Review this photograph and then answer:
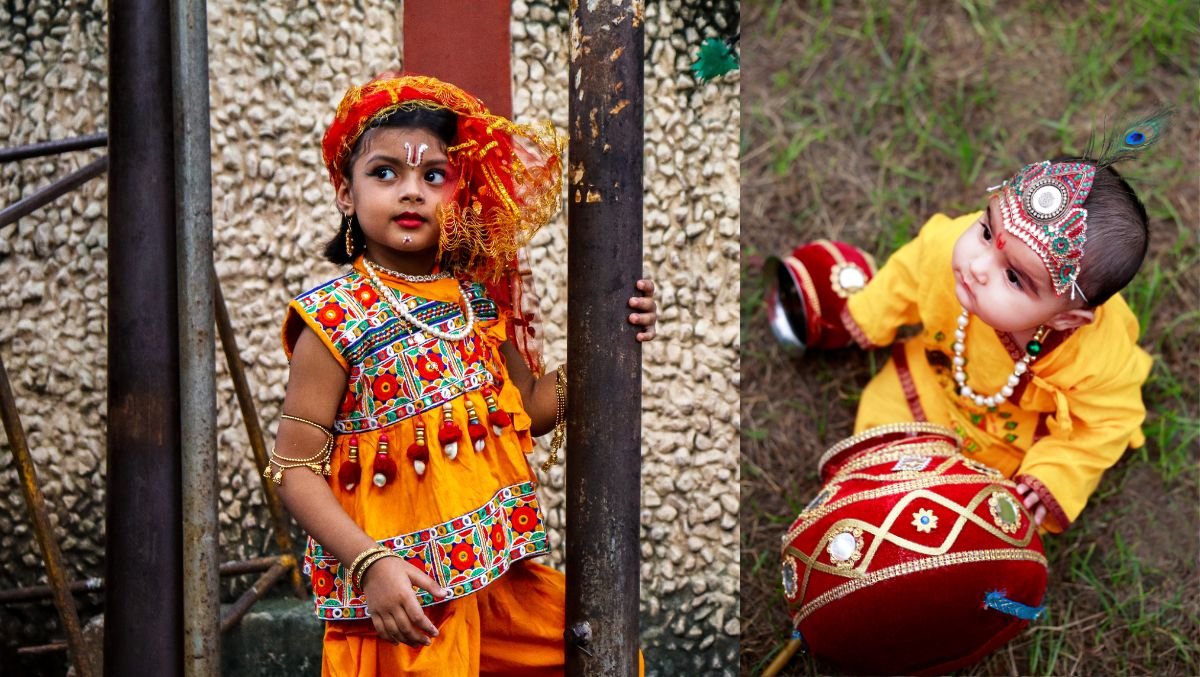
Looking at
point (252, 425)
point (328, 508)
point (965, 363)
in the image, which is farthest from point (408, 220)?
point (965, 363)

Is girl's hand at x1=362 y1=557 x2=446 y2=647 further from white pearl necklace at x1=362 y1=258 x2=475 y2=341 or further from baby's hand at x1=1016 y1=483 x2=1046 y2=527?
baby's hand at x1=1016 y1=483 x2=1046 y2=527

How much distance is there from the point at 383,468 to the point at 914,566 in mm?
1236

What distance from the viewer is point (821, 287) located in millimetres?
3541

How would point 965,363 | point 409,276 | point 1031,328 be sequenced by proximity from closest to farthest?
point 409,276, point 1031,328, point 965,363

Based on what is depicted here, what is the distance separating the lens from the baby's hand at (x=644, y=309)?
7.11ft

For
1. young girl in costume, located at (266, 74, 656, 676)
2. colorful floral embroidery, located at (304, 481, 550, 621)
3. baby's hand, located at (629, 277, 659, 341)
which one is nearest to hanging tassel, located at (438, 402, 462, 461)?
young girl in costume, located at (266, 74, 656, 676)

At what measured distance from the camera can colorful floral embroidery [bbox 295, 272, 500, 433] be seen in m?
2.18

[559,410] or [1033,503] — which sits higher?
[559,410]

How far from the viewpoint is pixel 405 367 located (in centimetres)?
221

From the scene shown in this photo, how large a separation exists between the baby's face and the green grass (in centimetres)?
73

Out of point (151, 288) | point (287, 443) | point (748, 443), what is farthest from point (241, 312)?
point (748, 443)

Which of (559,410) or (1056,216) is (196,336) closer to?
(559,410)

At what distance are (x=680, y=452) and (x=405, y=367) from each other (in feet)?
4.28

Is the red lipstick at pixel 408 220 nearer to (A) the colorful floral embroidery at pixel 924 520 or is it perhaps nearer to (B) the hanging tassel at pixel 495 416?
(B) the hanging tassel at pixel 495 416
